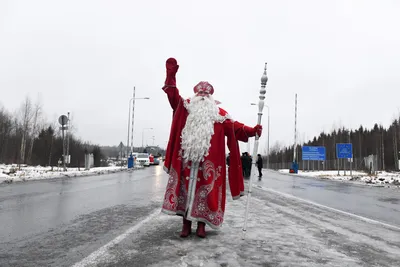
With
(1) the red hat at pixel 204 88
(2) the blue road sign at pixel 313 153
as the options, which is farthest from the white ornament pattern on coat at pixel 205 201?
(2) the blue road sign at pixel 313 153

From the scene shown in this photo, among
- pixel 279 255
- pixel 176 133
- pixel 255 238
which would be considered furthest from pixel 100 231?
pixel 279 255

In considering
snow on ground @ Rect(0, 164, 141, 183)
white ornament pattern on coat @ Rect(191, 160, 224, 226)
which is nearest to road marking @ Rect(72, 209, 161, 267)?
white ornament pattern on coat @ Rect(191, 160, 224, 226)

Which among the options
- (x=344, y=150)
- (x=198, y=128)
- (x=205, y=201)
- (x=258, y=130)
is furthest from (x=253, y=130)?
(x=344, y=150)

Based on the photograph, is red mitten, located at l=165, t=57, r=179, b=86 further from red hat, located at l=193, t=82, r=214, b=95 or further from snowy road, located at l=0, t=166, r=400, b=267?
snowy road, located at l=0, t=166, r=400, b=267

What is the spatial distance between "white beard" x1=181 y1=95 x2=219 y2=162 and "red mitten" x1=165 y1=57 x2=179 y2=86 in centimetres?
39

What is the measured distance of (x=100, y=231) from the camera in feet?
13.3

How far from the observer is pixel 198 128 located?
398 centimetres

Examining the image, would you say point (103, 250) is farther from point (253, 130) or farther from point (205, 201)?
point (253, 130)

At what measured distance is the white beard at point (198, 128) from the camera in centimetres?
Answer: 389

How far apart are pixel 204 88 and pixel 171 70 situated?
0.55 m

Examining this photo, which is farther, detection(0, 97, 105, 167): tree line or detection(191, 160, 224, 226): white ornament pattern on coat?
detection(0, 97, 105, 167): tree line

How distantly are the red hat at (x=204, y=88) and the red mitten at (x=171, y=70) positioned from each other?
1.35 ft

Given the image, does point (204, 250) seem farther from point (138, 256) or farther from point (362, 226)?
point (362, 226)

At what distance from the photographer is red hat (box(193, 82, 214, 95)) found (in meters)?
4.34
